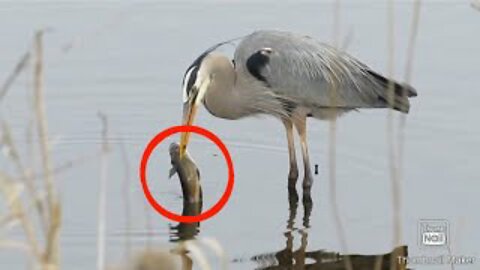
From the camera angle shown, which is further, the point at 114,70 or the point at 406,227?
the point at 114,70

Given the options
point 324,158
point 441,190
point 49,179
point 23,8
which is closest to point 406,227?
point 441,190

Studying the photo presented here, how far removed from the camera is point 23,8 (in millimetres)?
10891

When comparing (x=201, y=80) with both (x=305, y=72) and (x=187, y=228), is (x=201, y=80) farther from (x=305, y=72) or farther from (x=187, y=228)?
(x=187, y=228)

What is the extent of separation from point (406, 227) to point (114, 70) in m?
3.63

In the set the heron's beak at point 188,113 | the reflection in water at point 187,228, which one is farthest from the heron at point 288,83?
the reflection in water at point 187,228

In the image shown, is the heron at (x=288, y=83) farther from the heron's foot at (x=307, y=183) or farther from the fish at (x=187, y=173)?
the fish at (x=187, y=173)

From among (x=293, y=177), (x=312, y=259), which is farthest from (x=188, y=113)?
(x=312, y=259)

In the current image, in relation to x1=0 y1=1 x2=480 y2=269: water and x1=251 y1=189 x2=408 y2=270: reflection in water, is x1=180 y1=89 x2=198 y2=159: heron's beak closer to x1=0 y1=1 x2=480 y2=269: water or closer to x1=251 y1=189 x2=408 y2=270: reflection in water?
x1=0 y1=1 x2=480 y2=269: water

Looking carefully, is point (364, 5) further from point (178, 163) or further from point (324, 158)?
point (178, 163)

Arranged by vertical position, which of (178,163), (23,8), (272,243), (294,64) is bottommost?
(272,243)

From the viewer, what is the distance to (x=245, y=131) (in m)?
8.16

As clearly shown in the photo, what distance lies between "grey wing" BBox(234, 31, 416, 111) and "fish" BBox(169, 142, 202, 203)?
2.94ft

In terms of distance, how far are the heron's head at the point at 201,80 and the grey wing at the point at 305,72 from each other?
0.15 m

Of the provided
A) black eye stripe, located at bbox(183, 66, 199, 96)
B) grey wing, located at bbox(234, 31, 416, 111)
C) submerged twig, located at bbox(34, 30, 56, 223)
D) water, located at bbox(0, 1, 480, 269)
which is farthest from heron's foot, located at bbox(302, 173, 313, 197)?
submerged twig, located at bbox(34, 30, 56, 223)
